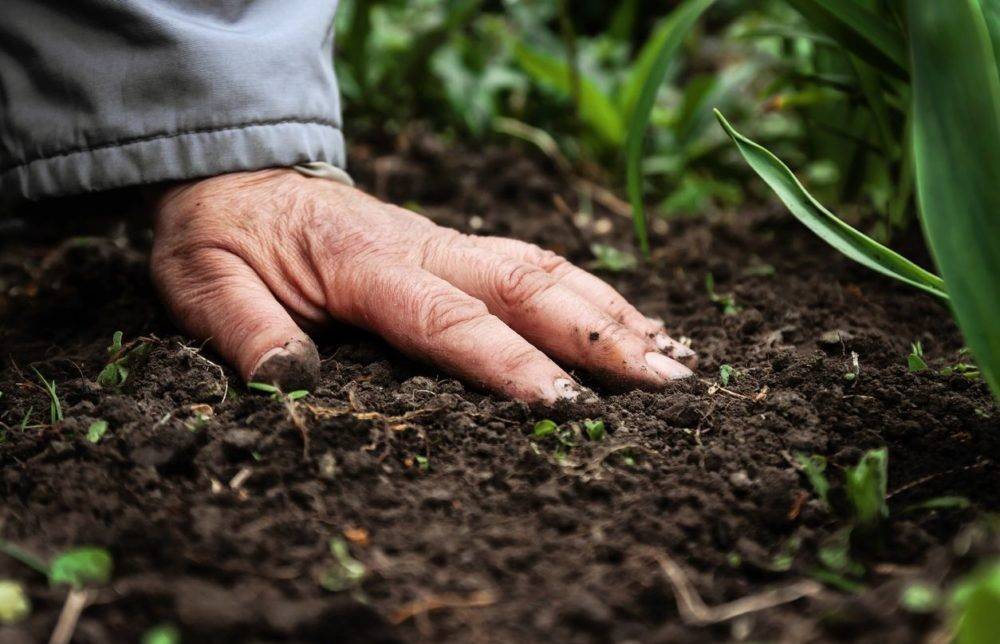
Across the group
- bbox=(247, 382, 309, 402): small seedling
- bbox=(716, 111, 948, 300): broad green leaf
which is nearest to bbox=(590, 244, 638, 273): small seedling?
bbox=(716, 111, 948, 300): broad green leaf

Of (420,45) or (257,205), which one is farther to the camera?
(420,45)

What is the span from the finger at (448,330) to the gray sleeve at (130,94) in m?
0.34

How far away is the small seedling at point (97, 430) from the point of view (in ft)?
3.49

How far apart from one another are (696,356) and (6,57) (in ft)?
3.99

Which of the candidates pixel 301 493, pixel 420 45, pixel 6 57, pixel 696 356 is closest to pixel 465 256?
pixel 696 356

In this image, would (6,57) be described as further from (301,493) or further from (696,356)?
(696,356)

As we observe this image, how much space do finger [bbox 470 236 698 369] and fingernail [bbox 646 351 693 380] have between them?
5 centimetres

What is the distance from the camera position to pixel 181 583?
0.80 m

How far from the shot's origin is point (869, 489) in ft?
2.90

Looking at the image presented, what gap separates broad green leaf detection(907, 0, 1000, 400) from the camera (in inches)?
35.6

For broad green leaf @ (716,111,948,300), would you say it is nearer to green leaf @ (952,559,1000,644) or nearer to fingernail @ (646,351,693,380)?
fingernail @ (646,351,693,380)

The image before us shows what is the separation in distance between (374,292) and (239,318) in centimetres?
20

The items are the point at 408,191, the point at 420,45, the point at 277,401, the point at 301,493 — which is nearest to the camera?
the point at 301,493

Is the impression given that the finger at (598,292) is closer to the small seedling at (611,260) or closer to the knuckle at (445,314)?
the knuckle at (445,314)
